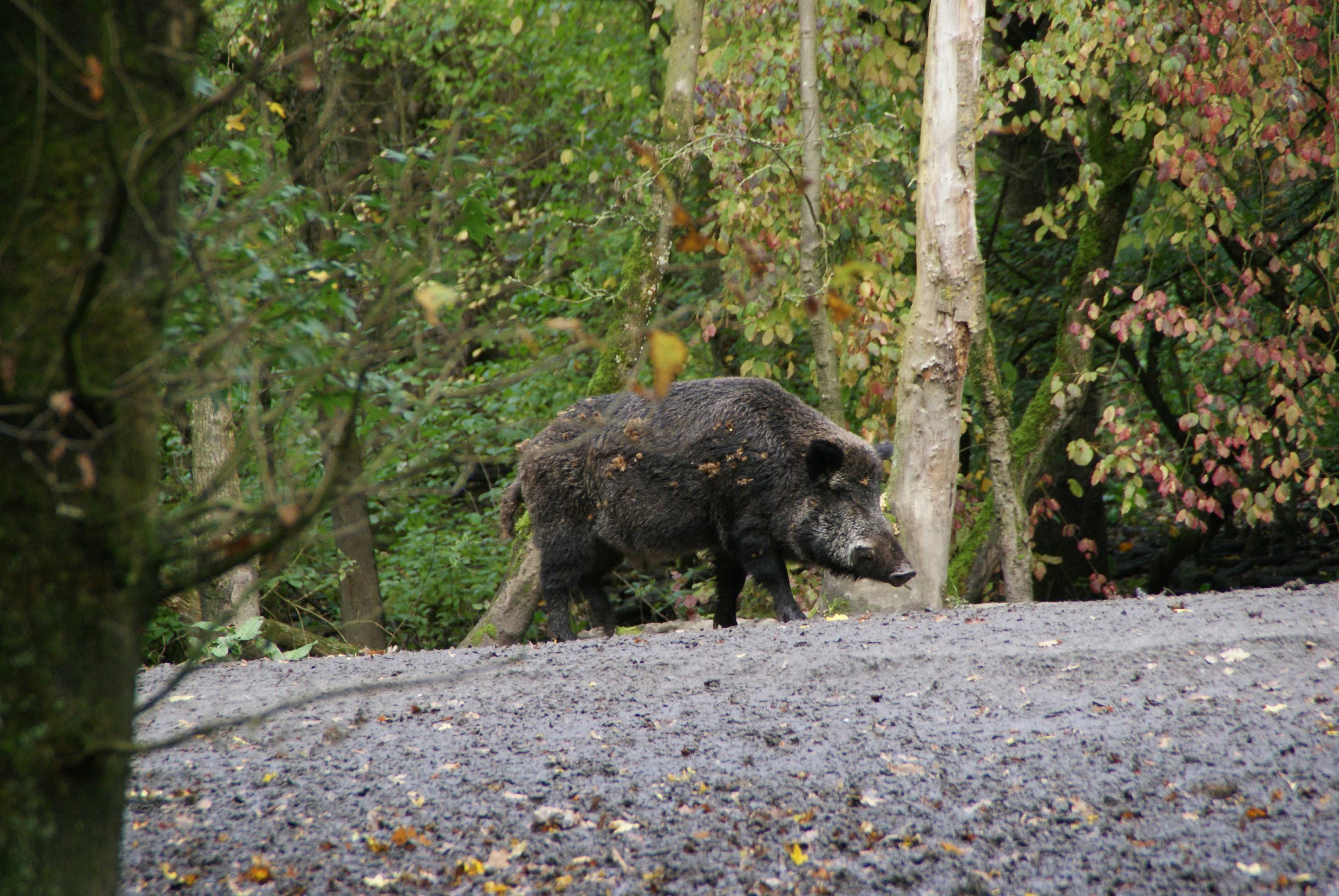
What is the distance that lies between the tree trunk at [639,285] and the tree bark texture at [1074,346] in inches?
127

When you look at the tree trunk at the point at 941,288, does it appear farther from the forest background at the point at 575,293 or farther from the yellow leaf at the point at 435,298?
the yellow leaf at the point at 435,298

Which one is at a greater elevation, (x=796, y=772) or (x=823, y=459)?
(x=823, y=459)

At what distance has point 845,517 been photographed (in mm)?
7293

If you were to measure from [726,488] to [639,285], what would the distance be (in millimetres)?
2750

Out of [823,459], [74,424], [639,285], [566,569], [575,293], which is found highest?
[575,293]

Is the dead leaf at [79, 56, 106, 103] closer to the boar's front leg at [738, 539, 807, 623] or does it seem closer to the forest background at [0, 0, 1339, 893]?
the forest background at [0, 0, 1339, 893]

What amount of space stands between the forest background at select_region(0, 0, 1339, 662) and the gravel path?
0.81 m

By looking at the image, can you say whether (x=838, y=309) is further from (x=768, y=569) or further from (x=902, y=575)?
(x=768, y=569)

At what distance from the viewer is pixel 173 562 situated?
83.7 inches

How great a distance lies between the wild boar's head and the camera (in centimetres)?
719

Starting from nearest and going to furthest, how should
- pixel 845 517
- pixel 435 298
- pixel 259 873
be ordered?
pixel 435 298
pixel 259 873
pixel 845 517

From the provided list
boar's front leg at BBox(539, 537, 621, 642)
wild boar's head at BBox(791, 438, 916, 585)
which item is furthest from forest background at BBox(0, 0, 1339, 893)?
boar's front leg at BBox(539, 537, 621, 642)

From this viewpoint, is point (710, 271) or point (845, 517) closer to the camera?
point (845, 517)

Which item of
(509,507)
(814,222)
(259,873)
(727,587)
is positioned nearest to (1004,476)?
(727,587)
